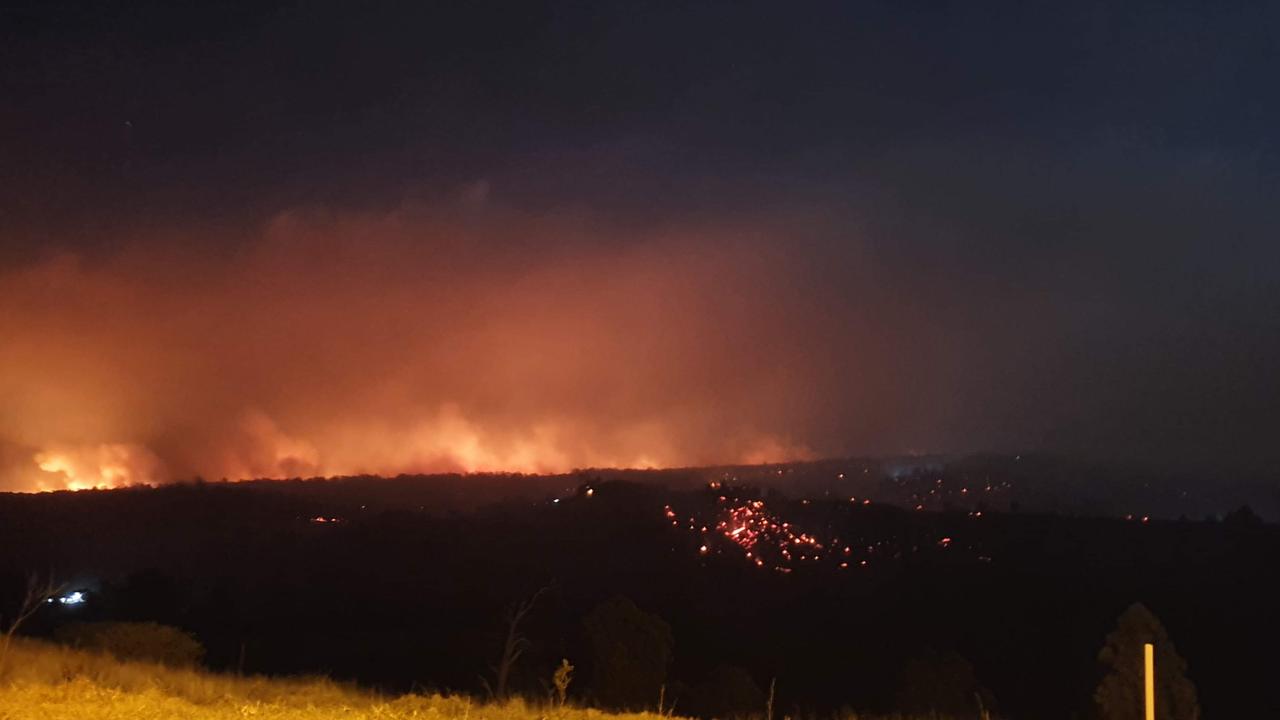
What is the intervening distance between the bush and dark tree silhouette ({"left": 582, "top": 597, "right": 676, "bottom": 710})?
1494 centimetres

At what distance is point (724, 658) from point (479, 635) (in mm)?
12436

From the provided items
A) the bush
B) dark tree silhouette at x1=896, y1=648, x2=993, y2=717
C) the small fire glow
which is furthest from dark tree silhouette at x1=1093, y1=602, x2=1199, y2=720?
the small fire glow

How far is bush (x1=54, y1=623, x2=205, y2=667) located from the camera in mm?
19094

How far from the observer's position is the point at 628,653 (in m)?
34.6

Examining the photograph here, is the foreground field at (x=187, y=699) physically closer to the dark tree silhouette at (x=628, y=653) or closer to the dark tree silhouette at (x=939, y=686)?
the dark tree silhouette at (x=628, y=653)

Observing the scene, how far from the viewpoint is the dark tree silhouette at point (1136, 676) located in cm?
2727

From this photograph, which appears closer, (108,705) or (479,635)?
(108,705)

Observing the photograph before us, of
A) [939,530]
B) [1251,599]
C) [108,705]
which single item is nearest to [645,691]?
[108,705]

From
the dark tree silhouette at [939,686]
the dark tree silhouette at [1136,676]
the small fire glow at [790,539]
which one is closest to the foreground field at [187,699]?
the dark tree silhouette at [1136,676]

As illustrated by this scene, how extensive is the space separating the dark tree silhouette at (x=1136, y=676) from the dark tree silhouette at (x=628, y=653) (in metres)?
13.0

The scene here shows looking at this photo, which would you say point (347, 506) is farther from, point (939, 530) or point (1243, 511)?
point (1243, 511)

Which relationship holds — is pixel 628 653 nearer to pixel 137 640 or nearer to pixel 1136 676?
pixel 1136 676

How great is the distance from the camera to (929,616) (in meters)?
69.8

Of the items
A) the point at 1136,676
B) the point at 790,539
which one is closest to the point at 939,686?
the point at 1136,676
